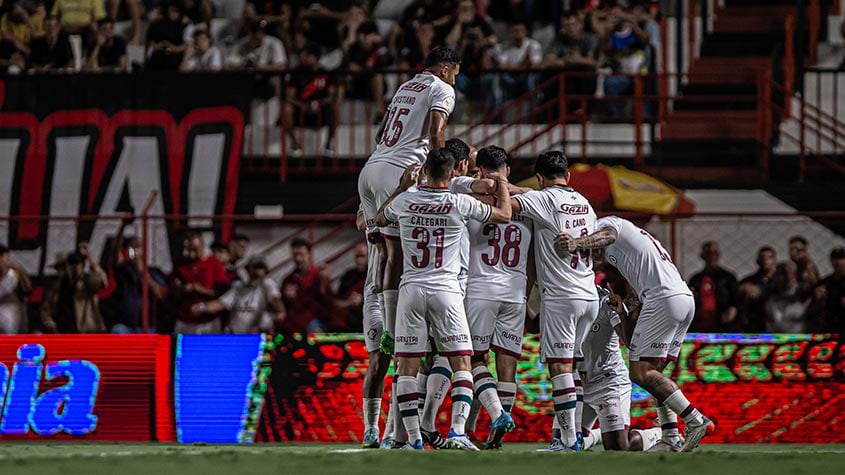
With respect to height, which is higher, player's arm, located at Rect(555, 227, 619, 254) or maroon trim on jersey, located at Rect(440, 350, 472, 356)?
player's arm, located at Rect(555, 227, 619, 254)

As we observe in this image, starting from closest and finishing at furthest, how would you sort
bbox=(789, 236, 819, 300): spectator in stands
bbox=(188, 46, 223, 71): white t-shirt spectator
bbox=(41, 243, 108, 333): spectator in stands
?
1. bbox=(789, 236, 819, 300): spectator in stands
2. bbox=(41, 243, 108, 333): spectator in stands
3. bbox=(188, 46, 223, 71): white t-shirt spectator

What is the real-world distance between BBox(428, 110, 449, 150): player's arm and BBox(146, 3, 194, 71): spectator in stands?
1116cm

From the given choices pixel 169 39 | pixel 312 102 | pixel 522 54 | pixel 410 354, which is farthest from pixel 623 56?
pixel 410 354

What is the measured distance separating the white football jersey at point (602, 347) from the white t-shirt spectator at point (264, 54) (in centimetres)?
1103

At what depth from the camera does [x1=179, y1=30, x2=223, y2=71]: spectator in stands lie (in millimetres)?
23625

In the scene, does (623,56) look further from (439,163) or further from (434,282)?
(434,282)

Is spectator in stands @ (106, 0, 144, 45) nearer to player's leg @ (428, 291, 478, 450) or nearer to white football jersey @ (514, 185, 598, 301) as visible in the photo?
white football jersey @ (514, 185, 598, 301)

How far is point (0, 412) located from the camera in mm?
17391

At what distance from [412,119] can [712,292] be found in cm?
603

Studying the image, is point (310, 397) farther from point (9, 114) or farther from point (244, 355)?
point (9, 114)

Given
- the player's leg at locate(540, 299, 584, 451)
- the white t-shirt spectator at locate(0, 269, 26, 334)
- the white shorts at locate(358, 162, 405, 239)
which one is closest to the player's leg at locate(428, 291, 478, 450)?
the player's leg at locate(540, 299, 584, 451)

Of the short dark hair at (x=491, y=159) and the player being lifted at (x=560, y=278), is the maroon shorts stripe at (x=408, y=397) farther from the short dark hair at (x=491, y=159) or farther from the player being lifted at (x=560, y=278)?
the short dark hair at (x=491, y=159)

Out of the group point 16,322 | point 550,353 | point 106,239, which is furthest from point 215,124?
point 550,353

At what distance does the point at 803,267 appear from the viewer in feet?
59.2
